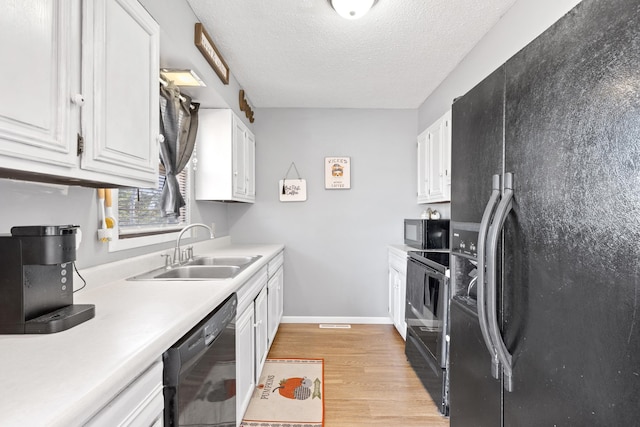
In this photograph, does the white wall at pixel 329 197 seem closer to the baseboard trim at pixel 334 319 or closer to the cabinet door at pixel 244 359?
the baseboard trim at pixel 334 319

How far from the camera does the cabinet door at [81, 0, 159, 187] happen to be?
109 cm

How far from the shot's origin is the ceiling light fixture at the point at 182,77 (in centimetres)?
216

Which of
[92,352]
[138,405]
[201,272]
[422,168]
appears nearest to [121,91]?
[92,352]

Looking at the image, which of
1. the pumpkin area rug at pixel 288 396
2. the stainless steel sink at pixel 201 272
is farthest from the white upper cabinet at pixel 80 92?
the pumpkin area rug at pixel 288 396

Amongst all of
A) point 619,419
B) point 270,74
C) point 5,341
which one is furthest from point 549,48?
point 270,74

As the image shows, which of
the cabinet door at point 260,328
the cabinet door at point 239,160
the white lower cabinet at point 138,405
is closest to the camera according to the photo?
the white lower cabinet at point 138,405

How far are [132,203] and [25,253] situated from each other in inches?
47.7

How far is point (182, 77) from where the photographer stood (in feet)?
7.38

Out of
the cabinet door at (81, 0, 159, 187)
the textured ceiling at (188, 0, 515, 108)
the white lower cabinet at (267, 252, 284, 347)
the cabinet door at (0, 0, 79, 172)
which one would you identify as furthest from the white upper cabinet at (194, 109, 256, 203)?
the cabinet door at (0, 0, 79, 172)

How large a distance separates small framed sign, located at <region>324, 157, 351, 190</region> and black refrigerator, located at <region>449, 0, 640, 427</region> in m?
2.70

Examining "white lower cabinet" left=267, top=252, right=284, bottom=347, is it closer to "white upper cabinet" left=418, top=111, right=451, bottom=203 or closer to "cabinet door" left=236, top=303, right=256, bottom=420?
"cabinet door" left=236, top=303, right=256, bottom=420

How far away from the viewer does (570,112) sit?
85 cm

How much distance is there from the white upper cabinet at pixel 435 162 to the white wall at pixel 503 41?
0.25 meters

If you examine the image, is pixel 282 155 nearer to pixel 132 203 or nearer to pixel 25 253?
pixel 132 203
